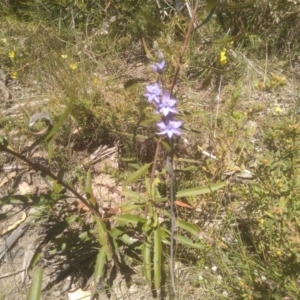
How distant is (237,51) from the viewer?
8.89 ft

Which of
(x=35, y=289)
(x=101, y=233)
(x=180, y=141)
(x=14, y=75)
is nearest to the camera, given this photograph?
(x=35, y=289)

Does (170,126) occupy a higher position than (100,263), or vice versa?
(170,126)

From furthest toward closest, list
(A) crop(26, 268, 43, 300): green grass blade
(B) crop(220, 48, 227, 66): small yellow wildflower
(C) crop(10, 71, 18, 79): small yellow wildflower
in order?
1. (C) crop(10, 71, 18, 79): small yellow wildflower
2. (B) crop(220, 48, 227, 66): small yellow wildflower
3. (A) crop(26, 268, 43, 300): green grass blade

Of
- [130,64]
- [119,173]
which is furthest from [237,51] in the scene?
[119,173]

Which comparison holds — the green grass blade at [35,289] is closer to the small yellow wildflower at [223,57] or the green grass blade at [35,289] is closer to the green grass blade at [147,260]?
the green grass blade at [147,260]

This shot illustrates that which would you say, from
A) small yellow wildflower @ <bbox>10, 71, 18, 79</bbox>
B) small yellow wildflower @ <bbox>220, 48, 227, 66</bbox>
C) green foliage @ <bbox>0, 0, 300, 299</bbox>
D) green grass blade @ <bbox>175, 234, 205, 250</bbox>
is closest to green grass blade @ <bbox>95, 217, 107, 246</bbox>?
green foliage @ <bbox>0, 0, 300, 299</bbox>

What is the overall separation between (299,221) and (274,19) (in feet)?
5.42

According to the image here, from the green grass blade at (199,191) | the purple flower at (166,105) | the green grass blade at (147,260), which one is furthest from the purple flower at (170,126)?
the green grass blade at (147,260)

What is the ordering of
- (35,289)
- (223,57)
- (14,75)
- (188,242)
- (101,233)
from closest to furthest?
(35,289) → (101,233) → (188,242) → (223,57) → (14,75)

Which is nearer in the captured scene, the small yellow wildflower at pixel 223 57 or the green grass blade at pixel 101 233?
the green grass blade at pixel 101 233

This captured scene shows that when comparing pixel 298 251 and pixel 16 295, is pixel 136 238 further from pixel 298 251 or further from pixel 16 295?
pixel 298 251

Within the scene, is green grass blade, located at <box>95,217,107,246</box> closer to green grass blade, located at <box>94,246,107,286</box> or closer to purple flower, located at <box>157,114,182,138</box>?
green grass blade, located at <box>94,246,107,286</box>

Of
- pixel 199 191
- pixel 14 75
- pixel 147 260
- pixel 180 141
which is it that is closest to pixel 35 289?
pixel 147 260

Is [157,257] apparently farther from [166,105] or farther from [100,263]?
[166,105]
